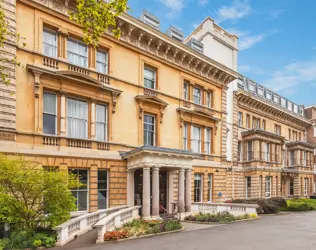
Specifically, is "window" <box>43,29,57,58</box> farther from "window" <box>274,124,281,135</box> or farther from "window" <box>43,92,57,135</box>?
"window" <box>274,124,281,135</box>

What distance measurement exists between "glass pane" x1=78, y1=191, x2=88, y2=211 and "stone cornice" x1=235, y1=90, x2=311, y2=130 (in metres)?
20.3

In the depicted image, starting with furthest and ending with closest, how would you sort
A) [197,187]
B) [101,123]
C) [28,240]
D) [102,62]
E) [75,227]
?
[197,187] → [102,62] → [101,123] → [75,227] → [28,240]

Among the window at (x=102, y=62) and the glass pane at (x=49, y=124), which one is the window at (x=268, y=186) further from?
the glass pane at (x=49, y=124)

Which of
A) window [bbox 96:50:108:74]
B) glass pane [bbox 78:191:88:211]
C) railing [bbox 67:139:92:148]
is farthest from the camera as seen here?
window [bbox 96:50:108:74]

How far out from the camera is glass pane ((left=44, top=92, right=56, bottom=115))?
15.7 metres

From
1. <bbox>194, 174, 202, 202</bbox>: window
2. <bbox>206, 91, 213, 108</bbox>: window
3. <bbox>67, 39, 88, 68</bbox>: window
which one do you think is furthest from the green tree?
<bbox>206, 91, 213, 108</bbox>: window

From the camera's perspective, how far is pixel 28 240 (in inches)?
439

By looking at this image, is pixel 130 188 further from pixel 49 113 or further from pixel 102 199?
pixel 49 113

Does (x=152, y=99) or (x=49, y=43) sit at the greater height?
(x=49, y=43)

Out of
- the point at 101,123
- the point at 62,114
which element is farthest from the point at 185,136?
the point at 62,114

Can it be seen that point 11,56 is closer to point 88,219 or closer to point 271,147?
point 88,219

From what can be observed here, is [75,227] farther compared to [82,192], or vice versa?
[82,192]

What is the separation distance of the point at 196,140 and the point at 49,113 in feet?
43.2

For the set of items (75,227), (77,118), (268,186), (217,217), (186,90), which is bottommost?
(217,217)
